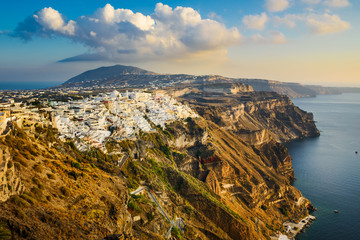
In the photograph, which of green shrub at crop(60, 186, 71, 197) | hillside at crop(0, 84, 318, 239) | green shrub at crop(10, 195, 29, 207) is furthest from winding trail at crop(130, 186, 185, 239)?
green shrub at crop(10, 195, 29, 207)

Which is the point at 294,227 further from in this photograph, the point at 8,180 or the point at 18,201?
the point at 8,180

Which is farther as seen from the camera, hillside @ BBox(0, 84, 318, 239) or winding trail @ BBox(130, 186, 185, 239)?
winding trail @ BBox(130, 186, 185, 239)

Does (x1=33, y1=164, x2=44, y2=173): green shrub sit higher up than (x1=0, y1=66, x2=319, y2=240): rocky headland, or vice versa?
(x1=33, y1=164, x2=44, y2=173): green shrub

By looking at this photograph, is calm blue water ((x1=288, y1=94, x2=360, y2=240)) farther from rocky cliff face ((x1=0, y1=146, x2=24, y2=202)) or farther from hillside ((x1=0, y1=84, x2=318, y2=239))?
rocky cliff face ((x1=0, y1=146, x2=24, y2=202))

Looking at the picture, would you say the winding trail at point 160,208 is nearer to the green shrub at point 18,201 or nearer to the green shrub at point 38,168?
the green shrub at point 38,168

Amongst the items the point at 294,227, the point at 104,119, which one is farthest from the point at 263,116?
the point at 104,119

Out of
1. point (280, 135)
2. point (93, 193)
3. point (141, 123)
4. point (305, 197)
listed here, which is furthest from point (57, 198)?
point (280, 135)
